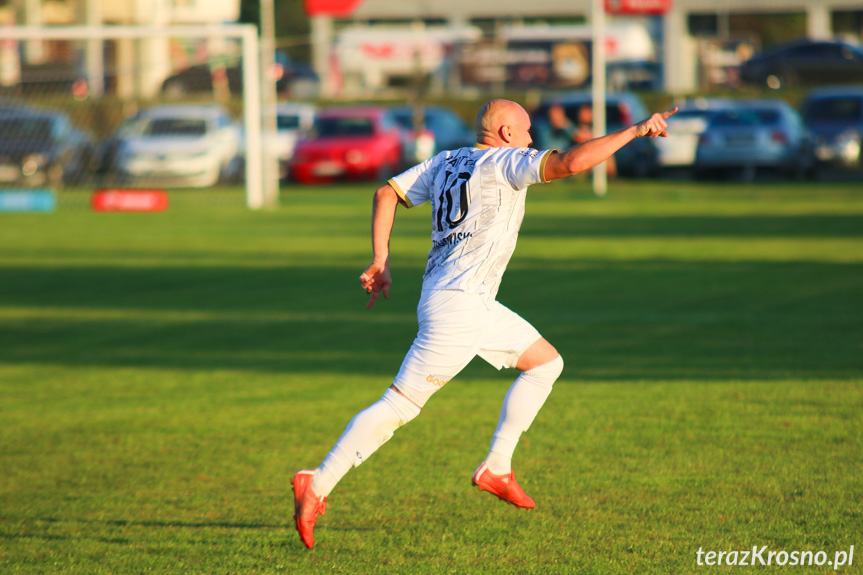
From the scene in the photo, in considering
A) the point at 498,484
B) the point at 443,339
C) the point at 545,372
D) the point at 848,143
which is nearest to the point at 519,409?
the point at 545,372

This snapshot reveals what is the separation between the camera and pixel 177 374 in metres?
8.59

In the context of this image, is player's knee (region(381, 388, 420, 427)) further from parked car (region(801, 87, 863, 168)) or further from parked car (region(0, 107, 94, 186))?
parked car (region(801, 87, 863, 168))

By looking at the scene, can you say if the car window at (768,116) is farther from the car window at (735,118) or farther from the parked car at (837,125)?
the parked car at (837,125)

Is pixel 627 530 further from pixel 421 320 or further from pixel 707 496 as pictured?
pixel 421 320

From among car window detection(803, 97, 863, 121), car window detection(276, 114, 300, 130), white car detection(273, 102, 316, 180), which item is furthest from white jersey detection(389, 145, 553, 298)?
car window detection(276, 114, 300, 130)

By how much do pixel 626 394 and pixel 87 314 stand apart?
19.7 feet

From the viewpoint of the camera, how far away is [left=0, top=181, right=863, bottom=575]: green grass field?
15.8ft

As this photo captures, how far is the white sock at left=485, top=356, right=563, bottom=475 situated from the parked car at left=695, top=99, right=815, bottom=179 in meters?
23.7

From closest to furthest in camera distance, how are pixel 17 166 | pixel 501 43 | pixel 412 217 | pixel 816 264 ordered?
1. pixel 816 264
2. pixel 412 217
3. pixel 17 166
4. pixel 501 43

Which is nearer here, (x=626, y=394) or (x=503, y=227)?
(x=503, y=227)

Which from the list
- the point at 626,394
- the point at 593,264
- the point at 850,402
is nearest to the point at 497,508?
the point at 626,394

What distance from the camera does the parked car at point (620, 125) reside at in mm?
30266

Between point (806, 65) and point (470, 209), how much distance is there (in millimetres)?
39176

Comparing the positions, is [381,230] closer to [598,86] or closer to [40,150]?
[598,86]
